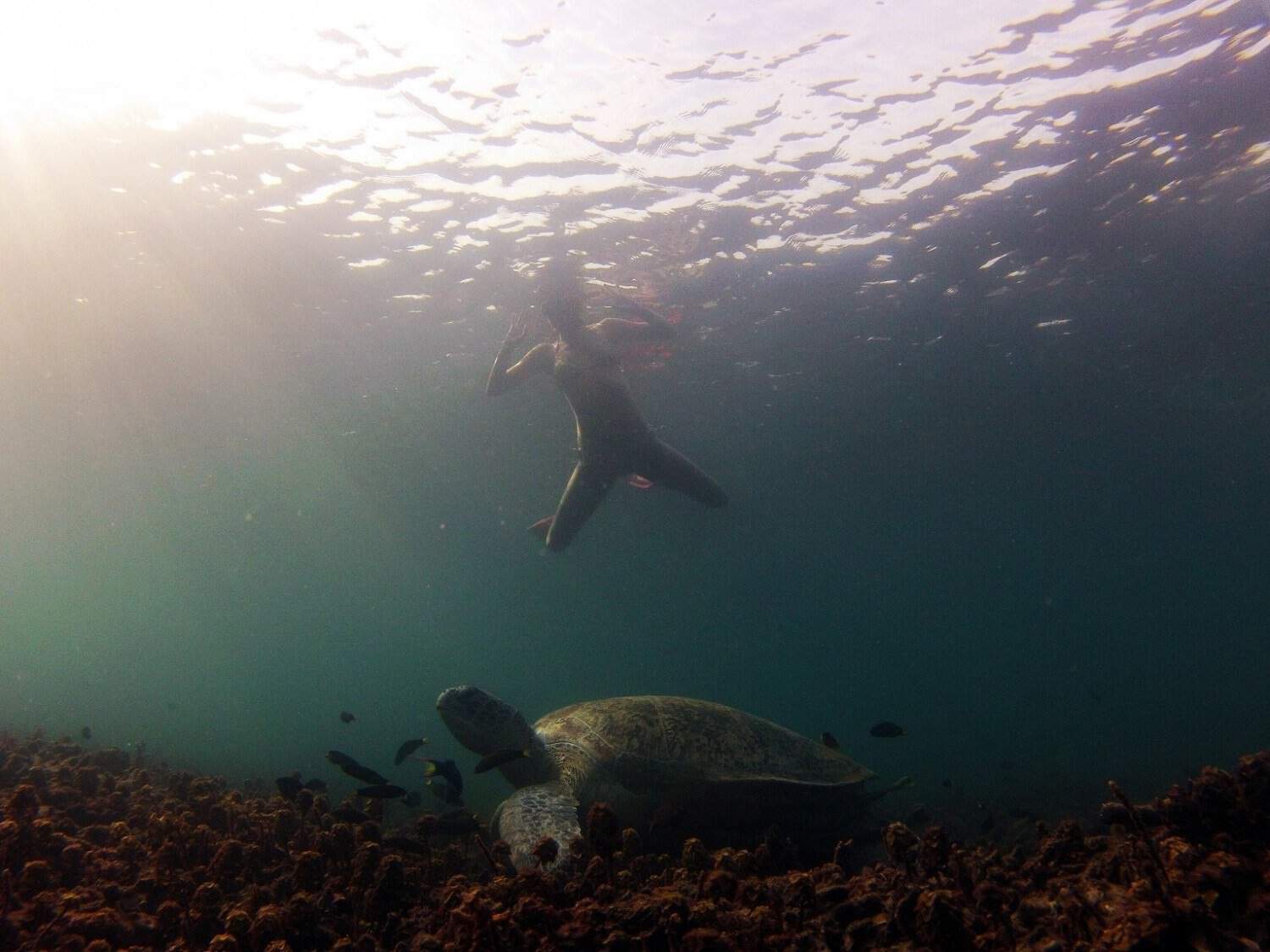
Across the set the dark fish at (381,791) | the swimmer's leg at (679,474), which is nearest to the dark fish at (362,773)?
the dark fish at (381,791)

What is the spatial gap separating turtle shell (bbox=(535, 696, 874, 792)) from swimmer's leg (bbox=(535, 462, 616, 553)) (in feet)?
20.0

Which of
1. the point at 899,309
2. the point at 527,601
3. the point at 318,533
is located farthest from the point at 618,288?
the point at 527,601

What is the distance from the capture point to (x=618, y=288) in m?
15.9

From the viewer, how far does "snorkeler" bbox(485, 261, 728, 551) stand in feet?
41.0

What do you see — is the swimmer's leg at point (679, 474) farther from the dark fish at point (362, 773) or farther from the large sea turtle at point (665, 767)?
the dark fish at point (362, 773)

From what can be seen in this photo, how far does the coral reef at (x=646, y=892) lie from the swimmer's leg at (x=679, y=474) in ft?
30.2

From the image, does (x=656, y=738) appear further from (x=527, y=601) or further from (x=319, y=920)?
(x=527, y=601)

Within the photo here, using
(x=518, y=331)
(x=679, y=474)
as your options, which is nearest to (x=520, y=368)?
(x=518, y=331)

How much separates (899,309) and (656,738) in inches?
637

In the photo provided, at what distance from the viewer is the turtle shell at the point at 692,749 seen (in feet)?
21.2

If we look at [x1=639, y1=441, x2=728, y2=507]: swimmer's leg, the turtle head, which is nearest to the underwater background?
[x1=639, y1=441, x2=728, y2=507]: swimmer's leg

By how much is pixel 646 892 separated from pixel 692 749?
13.4 feet

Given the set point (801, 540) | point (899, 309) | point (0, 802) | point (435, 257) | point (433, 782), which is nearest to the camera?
point (0, 802)

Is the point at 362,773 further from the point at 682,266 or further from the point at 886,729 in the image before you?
the point at 682,266
